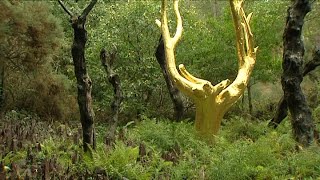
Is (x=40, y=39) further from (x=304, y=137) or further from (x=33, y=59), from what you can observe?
(x=304, y=137)

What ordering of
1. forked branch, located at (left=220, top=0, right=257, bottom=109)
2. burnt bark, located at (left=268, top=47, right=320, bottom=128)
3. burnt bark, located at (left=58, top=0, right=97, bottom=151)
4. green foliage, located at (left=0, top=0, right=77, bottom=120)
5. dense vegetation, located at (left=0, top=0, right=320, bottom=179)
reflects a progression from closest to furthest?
burnt bark, located at (left=58, top=0, right=97, bottom=151) < forked branch, located at (left=220, top=0, right=257, bottom=109) < burnt bark, located at (left=268, top=47, right=320, bottom=128) < dense vegetation, located at (left=0, top=0, right=320, bottom=179) < green foliage, located at (left=0, top=0, right=77, bottom=120)

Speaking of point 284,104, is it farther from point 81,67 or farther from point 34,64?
point 34,64

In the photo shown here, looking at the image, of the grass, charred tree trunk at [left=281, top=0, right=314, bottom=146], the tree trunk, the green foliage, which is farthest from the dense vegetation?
charred tree trunk at [left=281, top=0, right=314, bottom=146]

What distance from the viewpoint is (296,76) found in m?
7.94

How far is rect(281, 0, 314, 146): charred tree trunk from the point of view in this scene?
7.91 meters

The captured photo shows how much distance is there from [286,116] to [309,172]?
14.1ft

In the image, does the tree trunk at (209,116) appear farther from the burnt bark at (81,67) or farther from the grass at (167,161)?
the burnt bark at (81,67)

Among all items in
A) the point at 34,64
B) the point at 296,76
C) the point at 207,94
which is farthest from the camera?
the point at 34,64

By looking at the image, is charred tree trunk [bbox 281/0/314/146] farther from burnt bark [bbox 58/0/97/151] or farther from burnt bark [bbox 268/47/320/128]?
burnt bark [bbox 58/0/97/151]

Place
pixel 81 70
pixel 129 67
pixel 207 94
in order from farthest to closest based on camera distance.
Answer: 1. pixel 129 67
2. pixel 207 94
3. pixel 81 70

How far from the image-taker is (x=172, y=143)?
873 cm

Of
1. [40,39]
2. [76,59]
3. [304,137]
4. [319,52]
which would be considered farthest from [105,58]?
[40,39]

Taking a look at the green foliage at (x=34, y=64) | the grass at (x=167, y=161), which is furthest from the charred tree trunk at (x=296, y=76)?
the green foliage at (x=34, y=64)

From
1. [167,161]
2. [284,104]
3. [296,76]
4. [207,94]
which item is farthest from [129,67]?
[167,161]
